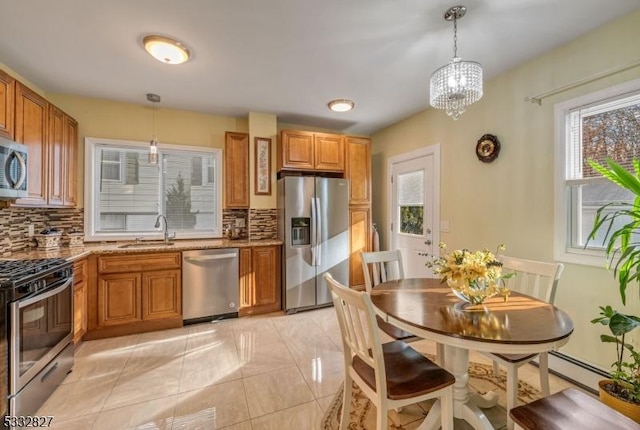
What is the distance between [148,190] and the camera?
3656mm

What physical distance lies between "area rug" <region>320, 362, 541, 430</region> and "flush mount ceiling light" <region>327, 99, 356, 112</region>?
2.89 metres

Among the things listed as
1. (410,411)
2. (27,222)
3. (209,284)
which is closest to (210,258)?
(209,284)

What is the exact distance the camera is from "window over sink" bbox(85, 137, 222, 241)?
3424mm

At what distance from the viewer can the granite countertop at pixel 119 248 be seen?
8.40 feet

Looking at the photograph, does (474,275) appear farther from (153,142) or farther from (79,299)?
(79,299)

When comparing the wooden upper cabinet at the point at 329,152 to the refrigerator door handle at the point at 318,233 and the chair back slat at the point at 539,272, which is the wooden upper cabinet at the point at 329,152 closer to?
the refrigerator door handle at the point at 318,233

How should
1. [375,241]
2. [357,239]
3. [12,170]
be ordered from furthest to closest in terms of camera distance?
1. [375,241]
2. [357,239]
3. [12,170]

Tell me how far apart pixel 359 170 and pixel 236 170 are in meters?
1.70

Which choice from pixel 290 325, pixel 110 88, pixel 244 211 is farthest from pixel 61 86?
pixel 290 325

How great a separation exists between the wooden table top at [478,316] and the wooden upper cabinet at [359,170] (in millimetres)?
2263

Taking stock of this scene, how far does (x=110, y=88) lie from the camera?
3.04 metres

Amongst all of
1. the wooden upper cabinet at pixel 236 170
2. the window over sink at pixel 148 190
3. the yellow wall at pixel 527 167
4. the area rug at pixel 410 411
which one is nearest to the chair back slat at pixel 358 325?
the area rug at pixel 410 411

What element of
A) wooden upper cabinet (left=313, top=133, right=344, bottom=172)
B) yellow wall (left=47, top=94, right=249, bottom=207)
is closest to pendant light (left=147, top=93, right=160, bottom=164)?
yellow wall (left=47, top=94, right=249, bottom=207)

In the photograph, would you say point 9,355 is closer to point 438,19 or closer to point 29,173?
point 29,173
